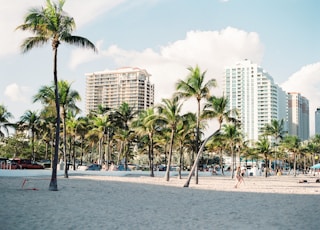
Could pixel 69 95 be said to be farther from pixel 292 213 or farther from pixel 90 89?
pixel 90 89

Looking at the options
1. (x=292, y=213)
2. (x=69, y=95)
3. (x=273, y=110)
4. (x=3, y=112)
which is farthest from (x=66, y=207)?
(x=273, y=110)

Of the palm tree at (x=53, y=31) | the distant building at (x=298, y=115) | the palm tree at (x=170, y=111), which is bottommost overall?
the palm tree at (x=170, y=111)

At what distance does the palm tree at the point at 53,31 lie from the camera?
19.1 m

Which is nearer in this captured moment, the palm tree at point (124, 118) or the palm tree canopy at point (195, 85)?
the palm tree canopy at point (195, 85)

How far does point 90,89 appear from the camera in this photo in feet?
492

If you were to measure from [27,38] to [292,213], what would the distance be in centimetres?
1526

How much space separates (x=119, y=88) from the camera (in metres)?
144

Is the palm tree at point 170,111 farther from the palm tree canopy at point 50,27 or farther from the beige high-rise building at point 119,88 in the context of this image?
the beige high-rise building at point 119,88

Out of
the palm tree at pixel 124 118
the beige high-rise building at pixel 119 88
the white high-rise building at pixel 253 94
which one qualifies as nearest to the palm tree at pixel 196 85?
the palm tree at pixel 124 118

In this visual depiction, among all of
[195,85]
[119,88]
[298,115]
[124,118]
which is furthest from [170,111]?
[298,115]

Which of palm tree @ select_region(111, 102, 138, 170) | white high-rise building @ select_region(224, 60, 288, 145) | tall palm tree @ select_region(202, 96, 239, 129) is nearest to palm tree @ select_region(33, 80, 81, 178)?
tall palm tree @ select_region(202, 96, 239, 129)

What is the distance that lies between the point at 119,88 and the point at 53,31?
125 metres

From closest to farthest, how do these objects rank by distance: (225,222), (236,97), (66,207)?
(225,222) < (66,207) < (236,97)

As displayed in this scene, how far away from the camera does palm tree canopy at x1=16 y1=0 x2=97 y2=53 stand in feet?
62.7
